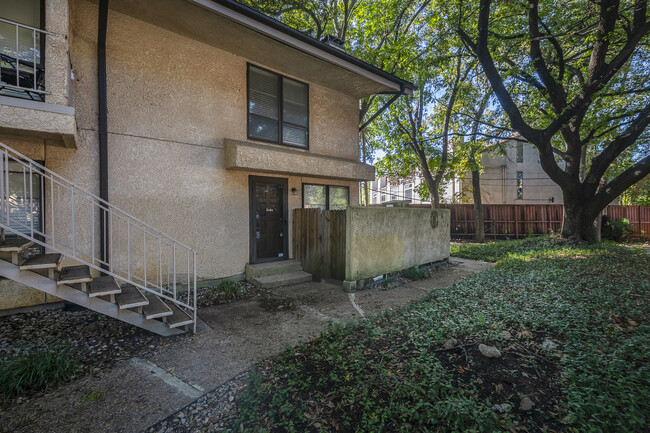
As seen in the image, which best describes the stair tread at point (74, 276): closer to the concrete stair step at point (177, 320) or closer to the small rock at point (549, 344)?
the concrete stair step at point (177, 320)

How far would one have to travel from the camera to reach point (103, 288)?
3.32 m

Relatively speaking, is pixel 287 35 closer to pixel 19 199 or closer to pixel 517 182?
pixel 19 199

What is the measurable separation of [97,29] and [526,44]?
1042cm

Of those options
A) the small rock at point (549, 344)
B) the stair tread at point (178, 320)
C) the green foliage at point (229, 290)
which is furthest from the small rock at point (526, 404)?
the green foliage at point (229, 290)

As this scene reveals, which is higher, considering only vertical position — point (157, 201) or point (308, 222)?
point (157, 201)

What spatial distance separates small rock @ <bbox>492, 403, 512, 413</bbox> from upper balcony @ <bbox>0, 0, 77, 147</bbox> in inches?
224

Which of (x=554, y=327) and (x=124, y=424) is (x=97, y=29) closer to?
(x=124, y=424)

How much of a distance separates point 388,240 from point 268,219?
2952 mm

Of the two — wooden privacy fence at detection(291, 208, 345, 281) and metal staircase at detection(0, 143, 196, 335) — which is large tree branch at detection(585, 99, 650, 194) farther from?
metal staircase at detection(0, 143, 196, 335)

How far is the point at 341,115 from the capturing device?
8289mm

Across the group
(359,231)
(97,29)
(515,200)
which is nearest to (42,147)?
(97,29)

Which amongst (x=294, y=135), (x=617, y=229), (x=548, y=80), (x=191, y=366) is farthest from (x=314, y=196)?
(x=617, y=229)

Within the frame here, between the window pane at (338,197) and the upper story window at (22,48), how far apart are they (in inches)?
241

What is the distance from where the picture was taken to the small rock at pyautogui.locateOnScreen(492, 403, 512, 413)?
6.88 ft
